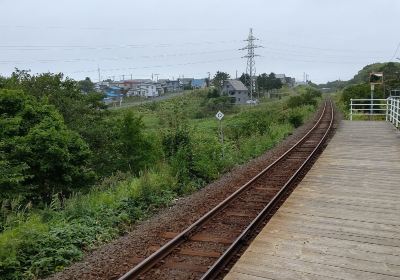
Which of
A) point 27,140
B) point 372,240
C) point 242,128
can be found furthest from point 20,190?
point 242,128

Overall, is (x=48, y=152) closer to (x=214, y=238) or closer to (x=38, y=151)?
(x=38, y=151)

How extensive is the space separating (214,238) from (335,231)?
1960mm

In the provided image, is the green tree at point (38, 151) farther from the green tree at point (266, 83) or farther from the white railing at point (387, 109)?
the green tree at point (266, 83)

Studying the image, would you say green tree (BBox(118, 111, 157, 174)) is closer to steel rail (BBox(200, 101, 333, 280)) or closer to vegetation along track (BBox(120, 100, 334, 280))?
vegetation along track (BBox(120, 100, 334, 280))

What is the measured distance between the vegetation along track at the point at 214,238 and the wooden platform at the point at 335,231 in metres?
0.34

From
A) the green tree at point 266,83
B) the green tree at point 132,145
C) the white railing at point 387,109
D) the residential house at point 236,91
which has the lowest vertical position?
the green tree at point 132,145

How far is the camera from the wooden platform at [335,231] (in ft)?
16.5

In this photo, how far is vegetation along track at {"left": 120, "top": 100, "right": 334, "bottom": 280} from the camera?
5648 millimetres

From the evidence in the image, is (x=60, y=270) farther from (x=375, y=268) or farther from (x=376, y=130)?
(x=376, y=130)

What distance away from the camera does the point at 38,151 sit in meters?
13.5

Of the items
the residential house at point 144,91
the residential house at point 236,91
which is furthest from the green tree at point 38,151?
the residential house at point 144,91

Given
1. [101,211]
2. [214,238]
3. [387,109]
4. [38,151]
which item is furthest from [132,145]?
[387,109]

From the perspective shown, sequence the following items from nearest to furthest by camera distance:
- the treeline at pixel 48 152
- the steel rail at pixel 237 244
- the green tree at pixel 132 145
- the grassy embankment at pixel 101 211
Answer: the steel rail at pixel 237 244 → the grassy embankment at pixel 101 211 → the treeline at pixel 48 152 → the green tree at pixel 132 145

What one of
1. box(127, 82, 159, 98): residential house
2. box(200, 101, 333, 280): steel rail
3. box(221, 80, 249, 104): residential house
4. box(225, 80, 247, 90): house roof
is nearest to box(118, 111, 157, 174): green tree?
box(200, 101, 333, 280): steel rail
